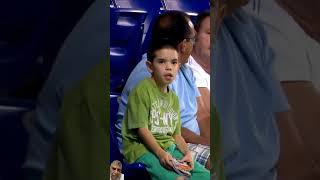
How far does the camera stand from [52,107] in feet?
7.97

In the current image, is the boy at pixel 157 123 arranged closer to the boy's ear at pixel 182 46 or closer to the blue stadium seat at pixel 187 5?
the boy's ear at pixel 182 46

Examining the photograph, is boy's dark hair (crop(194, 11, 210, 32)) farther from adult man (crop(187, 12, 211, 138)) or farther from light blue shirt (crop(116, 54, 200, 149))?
light blue shirt (crop(116, 54, 200, 149))

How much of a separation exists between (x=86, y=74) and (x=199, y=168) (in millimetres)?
591

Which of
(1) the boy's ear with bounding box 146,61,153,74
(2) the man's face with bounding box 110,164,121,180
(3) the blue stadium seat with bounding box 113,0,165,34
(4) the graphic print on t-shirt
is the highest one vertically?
(3) the blue stadium seat with bounding box 113,0,165,34

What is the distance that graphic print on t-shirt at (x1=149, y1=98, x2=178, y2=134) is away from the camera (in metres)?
2.39

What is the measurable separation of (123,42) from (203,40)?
33 cm

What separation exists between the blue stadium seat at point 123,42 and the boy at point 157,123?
0.06 m

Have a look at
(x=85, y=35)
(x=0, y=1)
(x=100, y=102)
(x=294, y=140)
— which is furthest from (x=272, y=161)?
(x=0, y=1)

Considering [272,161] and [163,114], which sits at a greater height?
[163,114]

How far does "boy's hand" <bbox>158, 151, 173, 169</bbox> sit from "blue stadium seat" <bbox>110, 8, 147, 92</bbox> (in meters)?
0.31

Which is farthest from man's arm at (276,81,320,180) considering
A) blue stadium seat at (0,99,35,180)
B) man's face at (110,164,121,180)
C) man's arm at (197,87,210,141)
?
blue stadium seat at (0,99,35,180)

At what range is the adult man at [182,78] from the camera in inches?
94.2

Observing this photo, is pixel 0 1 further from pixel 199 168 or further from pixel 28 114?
pixel 199 168

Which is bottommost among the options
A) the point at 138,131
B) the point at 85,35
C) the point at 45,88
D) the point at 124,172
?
the point at 124,172
